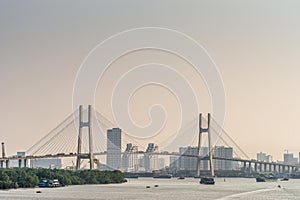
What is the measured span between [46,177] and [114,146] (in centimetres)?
2250

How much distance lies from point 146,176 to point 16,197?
57.1 m

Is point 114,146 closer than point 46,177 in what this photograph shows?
No

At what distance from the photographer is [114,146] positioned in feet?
233

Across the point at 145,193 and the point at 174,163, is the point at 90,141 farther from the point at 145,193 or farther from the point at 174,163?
Result: the point at 174,163

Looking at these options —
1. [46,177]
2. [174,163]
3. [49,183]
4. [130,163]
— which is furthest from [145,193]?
[174,163]

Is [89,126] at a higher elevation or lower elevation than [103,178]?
higher

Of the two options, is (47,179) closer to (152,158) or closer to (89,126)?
(89,126)

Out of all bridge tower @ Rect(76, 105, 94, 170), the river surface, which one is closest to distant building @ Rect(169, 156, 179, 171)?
bridge tower @ Rect(76, 105, 94, 170)

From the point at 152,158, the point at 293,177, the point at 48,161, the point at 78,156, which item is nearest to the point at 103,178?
the point at 78,156

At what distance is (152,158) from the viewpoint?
104500 mm

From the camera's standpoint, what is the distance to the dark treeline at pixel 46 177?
42.7 metres

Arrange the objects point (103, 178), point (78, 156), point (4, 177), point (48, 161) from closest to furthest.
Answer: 1. point (4, 177)
2. point (103, 178)
3. point (78, 156)
4. point (48, 161)

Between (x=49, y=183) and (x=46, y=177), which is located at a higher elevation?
(x=46, y=177)

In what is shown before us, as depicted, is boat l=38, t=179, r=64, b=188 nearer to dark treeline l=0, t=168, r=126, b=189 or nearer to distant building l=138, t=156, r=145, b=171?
dark treeline l=0, t=168, r=126, b=189
